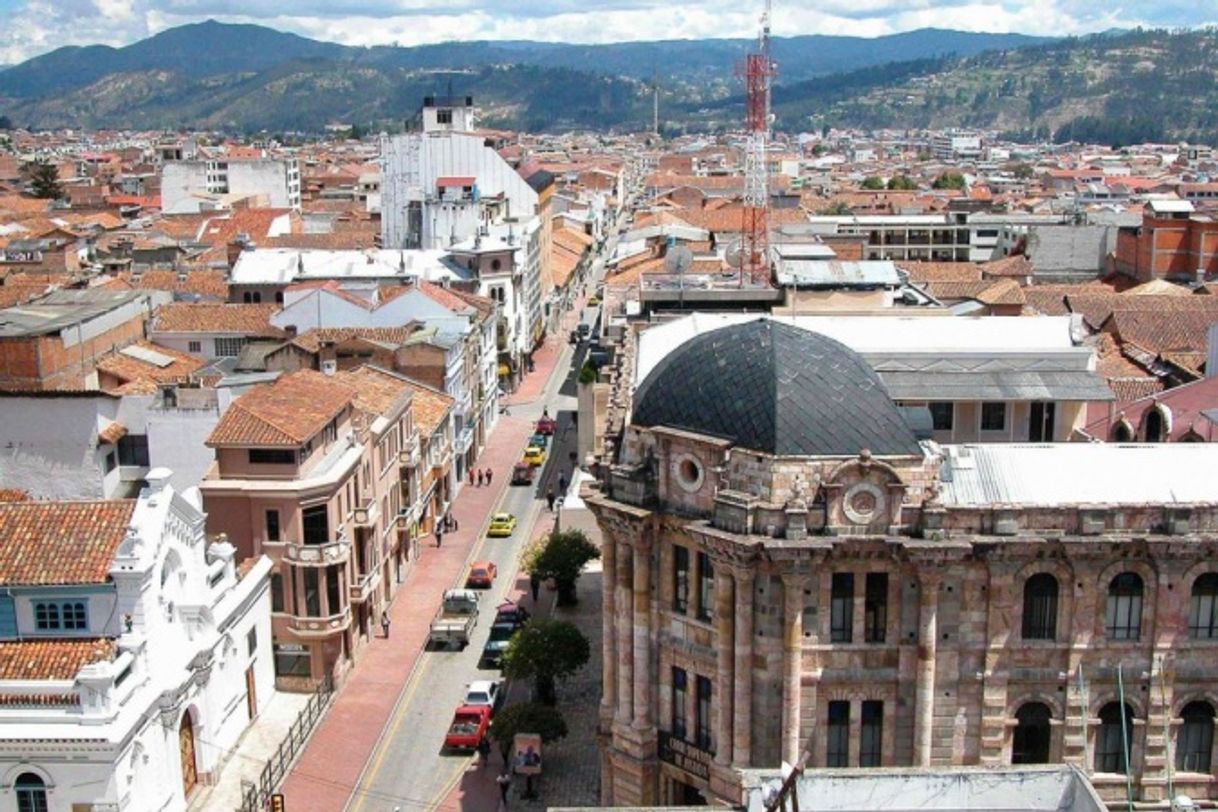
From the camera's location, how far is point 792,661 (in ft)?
143

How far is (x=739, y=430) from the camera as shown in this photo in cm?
4362

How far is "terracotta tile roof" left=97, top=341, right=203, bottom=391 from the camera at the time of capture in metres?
80.2

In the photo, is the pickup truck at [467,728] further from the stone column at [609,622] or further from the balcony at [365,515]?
the balcony at [365,515]

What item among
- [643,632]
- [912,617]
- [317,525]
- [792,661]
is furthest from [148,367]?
[912,617]

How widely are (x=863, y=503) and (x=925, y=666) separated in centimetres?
563

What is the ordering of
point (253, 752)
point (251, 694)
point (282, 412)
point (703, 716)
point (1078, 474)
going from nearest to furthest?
point (1078, 474), point (703, 716), point (253, 752), point (251, 694), point (282, 412)

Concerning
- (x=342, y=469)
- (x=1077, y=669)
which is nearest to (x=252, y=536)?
(x=342, y=469)

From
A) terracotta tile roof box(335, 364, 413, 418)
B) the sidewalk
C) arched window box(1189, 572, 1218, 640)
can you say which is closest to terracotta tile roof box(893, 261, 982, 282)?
terracotta tile roof box(335, 364, 413, 418)

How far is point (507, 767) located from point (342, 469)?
51.7 feet

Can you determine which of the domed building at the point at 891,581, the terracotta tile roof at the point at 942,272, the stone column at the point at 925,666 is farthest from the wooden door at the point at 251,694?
the terracotta tile roof at the point at 942,272

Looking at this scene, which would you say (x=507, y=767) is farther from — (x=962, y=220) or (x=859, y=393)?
(x=962, y=220)

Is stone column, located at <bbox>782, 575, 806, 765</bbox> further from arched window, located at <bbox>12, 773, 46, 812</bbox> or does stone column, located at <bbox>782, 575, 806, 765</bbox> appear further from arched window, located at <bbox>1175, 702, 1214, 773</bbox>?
arched window, located at <bbox>12, 773, 46, 812</bbox>

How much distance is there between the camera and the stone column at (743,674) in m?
43.3

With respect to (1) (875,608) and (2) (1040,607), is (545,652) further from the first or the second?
(2) (1040,607)
